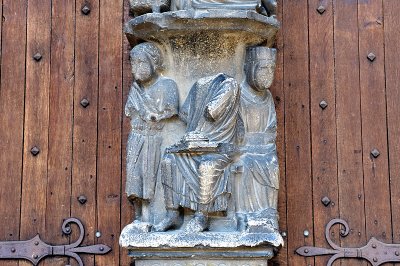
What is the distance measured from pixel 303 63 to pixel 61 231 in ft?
5.00

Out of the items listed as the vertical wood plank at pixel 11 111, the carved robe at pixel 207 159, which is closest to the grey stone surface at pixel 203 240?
the carved robe at pixel 207 159

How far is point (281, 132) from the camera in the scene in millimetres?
4457

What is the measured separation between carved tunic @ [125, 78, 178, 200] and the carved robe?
3.6 inches

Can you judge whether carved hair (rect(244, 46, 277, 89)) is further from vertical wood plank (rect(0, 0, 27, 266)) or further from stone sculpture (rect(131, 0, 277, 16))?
vertical wood plank (rect(0, 0, 27, 266))

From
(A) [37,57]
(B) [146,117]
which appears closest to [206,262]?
(B) [146,117]

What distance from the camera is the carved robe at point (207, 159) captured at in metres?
3.85

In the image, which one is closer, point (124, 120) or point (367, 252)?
point (367, 252)

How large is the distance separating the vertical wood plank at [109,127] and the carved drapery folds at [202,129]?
0.37 metres

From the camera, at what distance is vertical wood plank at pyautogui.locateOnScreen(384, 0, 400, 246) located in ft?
14.4

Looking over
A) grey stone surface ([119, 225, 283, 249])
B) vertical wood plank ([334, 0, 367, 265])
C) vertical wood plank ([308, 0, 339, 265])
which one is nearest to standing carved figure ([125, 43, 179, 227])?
grey stone surface ([119, 225, 283, 249])

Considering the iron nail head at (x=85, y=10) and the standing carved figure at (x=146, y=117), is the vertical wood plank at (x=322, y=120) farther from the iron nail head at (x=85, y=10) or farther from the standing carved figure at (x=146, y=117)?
the iron nail head at (x=85, y=10)

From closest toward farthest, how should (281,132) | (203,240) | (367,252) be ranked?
(203,240), (367,252), (281,132)

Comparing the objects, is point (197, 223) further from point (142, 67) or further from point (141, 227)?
point (142, 67)

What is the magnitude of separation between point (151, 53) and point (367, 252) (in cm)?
145
